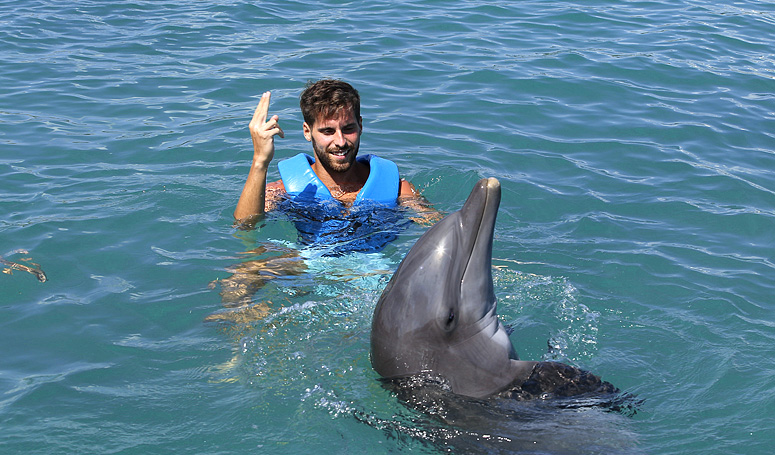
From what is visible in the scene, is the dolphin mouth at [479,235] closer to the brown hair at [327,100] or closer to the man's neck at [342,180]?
the brown hair at [327,100]

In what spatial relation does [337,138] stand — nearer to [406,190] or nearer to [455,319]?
[406,190]

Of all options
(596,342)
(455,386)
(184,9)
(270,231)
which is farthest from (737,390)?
(184,9)

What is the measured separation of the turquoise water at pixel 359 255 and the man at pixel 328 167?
1.30 feet

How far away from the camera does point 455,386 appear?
4461mm

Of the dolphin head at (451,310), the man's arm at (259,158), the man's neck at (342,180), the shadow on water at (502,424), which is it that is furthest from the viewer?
the man's neck at (342,180)

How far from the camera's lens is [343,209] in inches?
286

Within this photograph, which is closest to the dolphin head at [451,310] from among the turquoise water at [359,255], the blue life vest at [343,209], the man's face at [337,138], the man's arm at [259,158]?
the turquoise water at [359,255]

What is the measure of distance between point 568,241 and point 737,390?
2.40 meters

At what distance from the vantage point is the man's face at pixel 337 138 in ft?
22.6

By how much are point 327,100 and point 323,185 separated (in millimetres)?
828

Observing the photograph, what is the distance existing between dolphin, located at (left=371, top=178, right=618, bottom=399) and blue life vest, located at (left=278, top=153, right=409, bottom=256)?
2.40m

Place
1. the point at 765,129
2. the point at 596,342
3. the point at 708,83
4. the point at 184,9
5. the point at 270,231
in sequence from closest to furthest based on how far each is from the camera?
the point at 596,342
the point at 270,231
the point at 765,129
the point at 708,83
the point at 184,9

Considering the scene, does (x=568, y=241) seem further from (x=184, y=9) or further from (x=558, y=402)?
(x=184, y=9)

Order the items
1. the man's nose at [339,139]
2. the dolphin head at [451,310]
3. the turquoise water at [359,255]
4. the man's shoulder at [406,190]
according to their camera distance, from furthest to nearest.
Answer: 1. the man's shoulder at [406,190]
2. the man's nose at [339,139]
3. the turquoise water at [359,255]
4. the dolphin head at [451,310]
